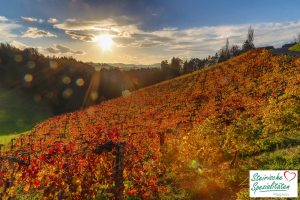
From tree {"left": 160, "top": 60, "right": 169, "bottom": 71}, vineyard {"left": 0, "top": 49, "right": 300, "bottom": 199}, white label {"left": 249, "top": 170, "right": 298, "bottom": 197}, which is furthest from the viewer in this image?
tree {"left": 160, "top": 60, "right": 169, "bottom": 71}

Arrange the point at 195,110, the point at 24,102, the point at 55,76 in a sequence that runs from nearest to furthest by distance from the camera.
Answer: the point at 195,110, the point at 24,102, the point at 55,76

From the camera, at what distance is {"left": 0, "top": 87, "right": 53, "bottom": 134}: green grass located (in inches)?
3086

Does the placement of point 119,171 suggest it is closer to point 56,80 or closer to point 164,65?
point 56,80

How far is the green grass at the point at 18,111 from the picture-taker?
78375 millimetres

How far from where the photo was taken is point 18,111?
95375 mm

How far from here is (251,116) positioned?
25.8 m

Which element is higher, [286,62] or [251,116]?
[286,62]

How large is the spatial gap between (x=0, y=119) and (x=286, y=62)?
62.8 meters

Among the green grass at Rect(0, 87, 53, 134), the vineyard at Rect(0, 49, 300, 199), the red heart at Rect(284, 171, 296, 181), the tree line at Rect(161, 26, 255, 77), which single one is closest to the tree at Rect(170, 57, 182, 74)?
the tree line at Rect(161, 26, 255, 77)

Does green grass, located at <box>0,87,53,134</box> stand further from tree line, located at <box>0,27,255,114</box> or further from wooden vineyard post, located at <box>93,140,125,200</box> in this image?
wooden vineyard post, located at <box>93,140,125,200</box>

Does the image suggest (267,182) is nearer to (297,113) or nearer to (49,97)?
(297,113)

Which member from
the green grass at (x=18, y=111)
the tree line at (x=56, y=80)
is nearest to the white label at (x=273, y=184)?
the green grass at (x=18, y=111)

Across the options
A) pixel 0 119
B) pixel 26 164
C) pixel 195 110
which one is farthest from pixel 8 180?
pixel 0 119

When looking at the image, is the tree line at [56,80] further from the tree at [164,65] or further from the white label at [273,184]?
the white label at [273,184]
